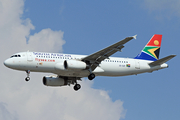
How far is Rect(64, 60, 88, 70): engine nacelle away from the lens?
4637cm

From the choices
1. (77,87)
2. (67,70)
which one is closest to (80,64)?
(67,70)

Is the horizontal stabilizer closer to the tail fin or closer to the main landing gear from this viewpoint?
the tail fin

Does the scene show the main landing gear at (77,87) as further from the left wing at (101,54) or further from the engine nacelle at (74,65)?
the engine nacelle at (74,65)

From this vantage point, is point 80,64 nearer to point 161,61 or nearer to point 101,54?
point 101,54

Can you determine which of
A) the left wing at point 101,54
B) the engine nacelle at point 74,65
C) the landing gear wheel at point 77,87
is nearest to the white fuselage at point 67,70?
the engine nacelle at point 74,65

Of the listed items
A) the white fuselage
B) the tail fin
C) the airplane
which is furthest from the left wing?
the tail fin

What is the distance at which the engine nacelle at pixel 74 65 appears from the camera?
4637 centimetres

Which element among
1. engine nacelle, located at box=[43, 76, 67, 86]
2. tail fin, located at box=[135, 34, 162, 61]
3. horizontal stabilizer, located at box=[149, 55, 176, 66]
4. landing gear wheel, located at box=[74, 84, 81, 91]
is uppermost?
tail fin, located at box=[135, 34, 162, 61]

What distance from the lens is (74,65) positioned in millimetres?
Result: 46656

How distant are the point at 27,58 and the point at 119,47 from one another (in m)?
12.3

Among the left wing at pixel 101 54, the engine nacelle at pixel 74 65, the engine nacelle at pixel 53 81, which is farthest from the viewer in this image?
the engine nacelle at pixel 53 81

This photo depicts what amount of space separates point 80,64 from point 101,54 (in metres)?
3.15

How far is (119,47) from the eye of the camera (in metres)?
45.2

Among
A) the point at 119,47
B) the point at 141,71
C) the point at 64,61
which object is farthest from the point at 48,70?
the point at 141,71
